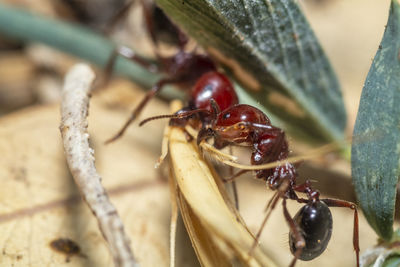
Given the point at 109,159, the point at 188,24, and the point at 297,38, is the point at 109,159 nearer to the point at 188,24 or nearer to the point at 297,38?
the point at 188,24

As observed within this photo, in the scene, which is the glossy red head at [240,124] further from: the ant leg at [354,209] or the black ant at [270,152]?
the ant leg at [354,209]

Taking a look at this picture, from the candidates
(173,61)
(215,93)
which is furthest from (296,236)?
(173,61)

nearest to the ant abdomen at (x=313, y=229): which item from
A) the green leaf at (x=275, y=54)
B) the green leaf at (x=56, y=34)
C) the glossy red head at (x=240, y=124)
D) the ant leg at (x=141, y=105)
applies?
the glossy red head at (x=240, y=124)

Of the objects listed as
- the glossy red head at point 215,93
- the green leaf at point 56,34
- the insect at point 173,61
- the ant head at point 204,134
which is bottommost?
the ant head at point 204,134

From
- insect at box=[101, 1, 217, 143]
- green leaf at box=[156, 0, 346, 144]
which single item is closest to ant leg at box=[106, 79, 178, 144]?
insect at box=[101, 1, 217, 143]

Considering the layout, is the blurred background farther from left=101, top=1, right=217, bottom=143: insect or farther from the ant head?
the ant head

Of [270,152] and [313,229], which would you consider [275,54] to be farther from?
[313,229]

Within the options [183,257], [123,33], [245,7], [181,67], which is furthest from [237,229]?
[123,33]
